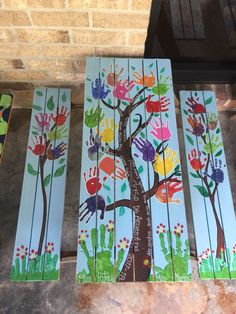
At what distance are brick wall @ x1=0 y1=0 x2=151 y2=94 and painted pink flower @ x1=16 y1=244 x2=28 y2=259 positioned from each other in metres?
1.01

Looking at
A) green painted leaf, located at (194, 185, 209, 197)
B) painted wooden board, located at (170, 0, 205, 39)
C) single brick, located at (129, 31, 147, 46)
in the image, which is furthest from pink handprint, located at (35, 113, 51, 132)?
painted wooden board, located at (170, 0, 205, 39)

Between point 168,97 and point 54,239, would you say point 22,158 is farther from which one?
point 168,97

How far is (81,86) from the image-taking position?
2037mm

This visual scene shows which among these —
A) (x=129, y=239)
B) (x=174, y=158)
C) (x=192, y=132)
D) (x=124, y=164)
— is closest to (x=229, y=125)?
(x=192, y=132)

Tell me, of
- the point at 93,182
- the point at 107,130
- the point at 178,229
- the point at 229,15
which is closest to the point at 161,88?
the point at 107,130

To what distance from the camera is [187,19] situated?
2.36 m

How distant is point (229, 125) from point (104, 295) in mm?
1380

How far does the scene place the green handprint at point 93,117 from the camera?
4.82 ft

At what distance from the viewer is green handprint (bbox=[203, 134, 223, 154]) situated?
5.47 feet

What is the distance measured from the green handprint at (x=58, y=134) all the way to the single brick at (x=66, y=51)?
40 centimetres

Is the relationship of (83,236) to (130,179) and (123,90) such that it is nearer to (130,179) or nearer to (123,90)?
(130,179)

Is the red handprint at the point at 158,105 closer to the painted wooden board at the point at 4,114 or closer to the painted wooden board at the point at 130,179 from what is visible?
the painted wooden board at the point at 130,179

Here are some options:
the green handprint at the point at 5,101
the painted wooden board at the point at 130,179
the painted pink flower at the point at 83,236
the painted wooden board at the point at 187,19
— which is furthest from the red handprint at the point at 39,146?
the painted wooden board at the point at 187,19

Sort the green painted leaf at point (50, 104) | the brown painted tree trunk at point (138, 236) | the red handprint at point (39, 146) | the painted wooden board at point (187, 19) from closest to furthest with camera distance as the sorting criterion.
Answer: the brown painted tree trunk at point (138, 236)
the red handprint at point (39, 146)
the green painted leaf at point (50, 104)
the painted wooden board at point (187, 19)
